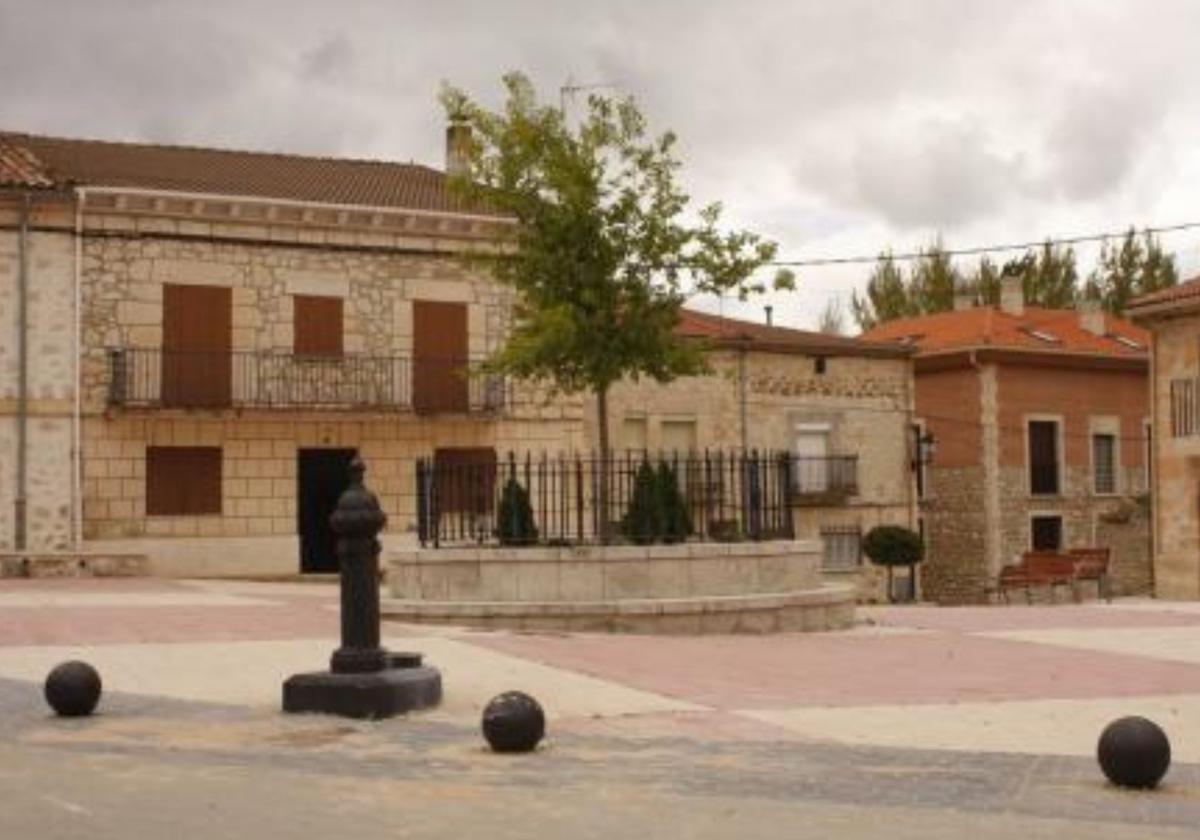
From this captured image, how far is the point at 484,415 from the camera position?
29047mm

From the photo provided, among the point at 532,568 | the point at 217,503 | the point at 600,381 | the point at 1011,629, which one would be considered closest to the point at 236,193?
the point at 217,503

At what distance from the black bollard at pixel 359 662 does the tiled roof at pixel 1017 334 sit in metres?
29.7

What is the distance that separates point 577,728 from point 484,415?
19.8 m

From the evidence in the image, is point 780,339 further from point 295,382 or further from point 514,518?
point 514,518

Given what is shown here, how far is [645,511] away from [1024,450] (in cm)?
2499

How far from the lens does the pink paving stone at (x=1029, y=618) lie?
18094 millimetres

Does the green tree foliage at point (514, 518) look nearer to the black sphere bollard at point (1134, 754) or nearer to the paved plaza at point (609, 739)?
the paved plaza at point (609, 739)

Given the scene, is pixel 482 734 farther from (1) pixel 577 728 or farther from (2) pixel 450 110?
(2) pixel 450 110

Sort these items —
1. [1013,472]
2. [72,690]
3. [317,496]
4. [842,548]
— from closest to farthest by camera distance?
[72,690], [317,496], [842,548], [1013,472]

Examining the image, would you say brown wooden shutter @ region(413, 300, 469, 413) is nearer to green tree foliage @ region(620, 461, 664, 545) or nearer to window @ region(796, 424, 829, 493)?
window @ region(796, 424, 829, 493)

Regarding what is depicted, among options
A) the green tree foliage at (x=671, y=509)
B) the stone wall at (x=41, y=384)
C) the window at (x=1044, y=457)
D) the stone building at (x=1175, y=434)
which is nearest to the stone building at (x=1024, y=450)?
the window at (x=1044, y=457)

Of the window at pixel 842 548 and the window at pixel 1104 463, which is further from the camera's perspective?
the window at pixel 1104 463

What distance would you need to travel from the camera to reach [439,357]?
28.7m

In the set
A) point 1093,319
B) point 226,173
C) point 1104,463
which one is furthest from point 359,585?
point 1093,319
